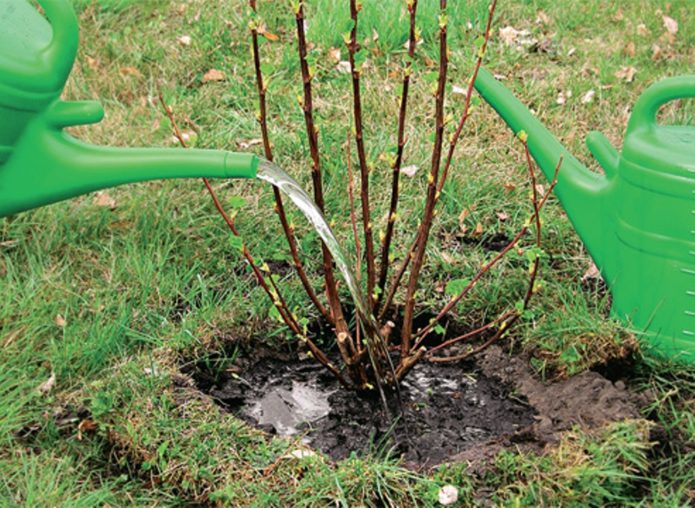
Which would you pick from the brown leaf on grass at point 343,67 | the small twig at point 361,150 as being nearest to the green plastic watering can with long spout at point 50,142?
the small twig at point 361,150

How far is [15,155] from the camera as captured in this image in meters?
2.55

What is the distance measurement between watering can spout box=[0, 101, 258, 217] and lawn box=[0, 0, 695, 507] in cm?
24

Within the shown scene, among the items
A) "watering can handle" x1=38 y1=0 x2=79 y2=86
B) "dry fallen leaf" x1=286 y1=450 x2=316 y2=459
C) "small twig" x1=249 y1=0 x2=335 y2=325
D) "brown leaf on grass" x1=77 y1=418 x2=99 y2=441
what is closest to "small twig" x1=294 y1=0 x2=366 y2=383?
"small twig" x1=249 y1=0 x2=335 y2=325

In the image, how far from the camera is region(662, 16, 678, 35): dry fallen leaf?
4.52m

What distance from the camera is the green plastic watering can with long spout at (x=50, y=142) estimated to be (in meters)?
2.44

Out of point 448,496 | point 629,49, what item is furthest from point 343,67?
point 448,496

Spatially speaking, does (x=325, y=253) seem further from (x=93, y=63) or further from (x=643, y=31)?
(x=643, y=31)

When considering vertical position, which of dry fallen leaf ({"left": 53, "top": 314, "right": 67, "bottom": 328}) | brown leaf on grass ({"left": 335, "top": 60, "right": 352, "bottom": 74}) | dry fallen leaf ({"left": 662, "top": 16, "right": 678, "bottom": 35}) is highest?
brown leaf on grass ({"left": 335, "top": 60, "right": 352, "bottom": 74})

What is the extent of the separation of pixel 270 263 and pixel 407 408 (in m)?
0.85

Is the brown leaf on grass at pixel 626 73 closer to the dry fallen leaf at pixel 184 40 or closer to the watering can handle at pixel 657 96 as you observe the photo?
the watering can handle at pixel 657 96

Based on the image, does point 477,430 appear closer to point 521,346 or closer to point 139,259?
point 521,346

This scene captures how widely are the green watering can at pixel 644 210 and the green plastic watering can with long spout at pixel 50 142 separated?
97 cm

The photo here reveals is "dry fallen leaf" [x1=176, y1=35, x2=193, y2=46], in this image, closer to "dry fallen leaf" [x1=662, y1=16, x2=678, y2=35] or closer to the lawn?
the lawn

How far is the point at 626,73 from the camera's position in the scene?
4172mm
